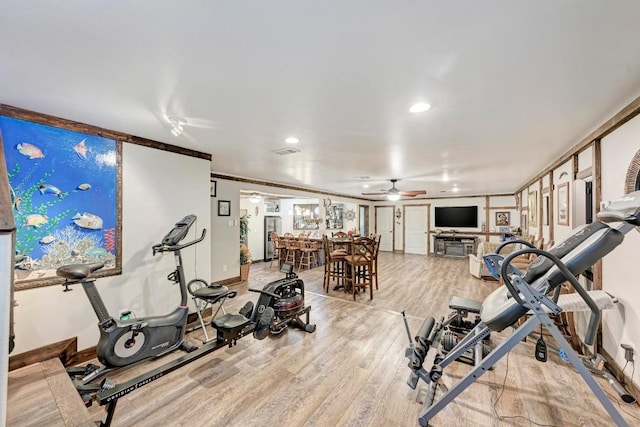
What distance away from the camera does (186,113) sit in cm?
225

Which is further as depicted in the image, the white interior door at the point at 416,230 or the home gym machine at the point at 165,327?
the white interior door at the point at 416,230

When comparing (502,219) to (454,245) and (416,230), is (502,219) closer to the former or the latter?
(454,245)

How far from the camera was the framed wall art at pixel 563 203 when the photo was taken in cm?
350

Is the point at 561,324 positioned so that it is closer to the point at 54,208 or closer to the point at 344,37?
the point at 344,37

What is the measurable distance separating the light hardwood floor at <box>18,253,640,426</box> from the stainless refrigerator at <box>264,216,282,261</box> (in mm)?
5554

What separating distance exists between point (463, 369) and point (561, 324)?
1.63 meters

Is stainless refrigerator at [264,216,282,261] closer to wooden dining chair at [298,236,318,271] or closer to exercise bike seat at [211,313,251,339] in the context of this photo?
wooden dining chair at [298,236,318,271]

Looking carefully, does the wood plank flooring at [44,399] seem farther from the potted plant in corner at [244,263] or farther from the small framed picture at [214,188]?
the potted plant in corner at [244,263]

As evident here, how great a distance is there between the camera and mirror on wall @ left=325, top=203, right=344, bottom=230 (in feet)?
30.5

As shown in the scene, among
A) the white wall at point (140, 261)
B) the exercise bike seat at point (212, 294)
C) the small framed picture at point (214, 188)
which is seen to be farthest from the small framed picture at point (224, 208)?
the exercise bike seat at point (212, 294)

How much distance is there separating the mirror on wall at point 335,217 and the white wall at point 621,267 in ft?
23.3

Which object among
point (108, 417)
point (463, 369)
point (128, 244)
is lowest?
A: point (463, 369)

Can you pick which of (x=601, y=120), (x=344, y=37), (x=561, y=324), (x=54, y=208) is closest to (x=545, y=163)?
(x=601, y=120)

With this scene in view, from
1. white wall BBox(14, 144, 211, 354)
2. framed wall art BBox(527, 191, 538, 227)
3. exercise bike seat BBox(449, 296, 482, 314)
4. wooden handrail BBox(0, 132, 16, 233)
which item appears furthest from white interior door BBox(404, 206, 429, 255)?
wooden handrail BBox(0, 132, 16, 233)
